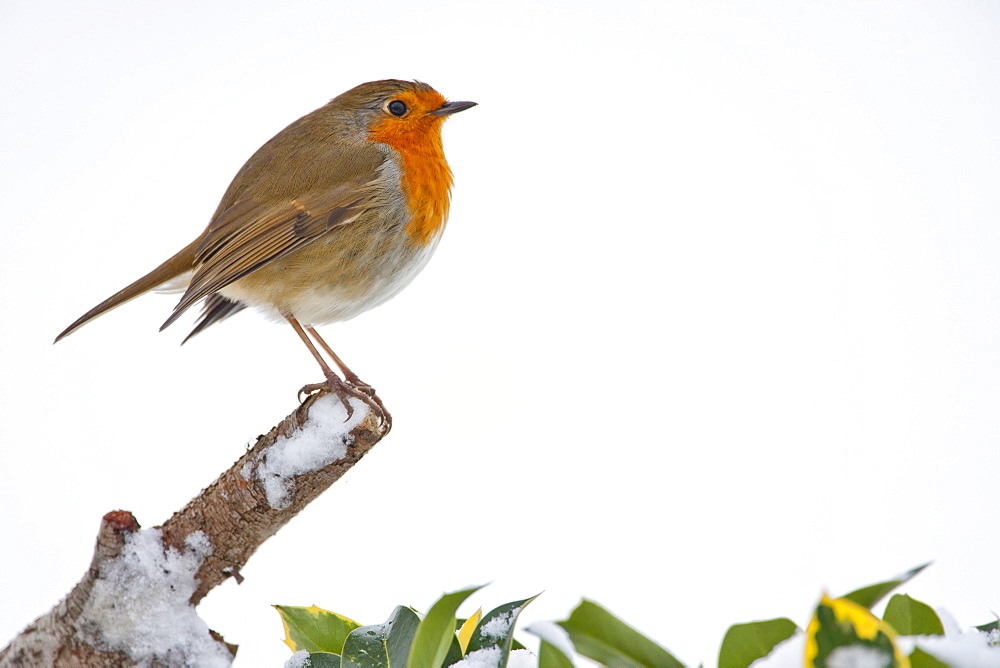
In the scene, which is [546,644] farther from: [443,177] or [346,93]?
[346,93]

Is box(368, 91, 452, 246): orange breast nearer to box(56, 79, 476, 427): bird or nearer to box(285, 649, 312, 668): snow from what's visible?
box(56, 79, 476, 427): bird

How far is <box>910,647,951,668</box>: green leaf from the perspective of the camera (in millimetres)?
913

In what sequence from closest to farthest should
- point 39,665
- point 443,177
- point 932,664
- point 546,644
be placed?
1. point 932,664
2. point 546,644
3. point 39,665
4. point 443,177

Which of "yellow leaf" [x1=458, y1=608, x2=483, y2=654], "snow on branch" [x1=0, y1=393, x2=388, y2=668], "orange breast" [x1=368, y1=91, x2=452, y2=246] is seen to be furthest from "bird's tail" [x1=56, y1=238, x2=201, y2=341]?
"yellow leaf" [x1=458, y1=608, x2=483, y2=654]

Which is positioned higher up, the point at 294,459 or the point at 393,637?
the point at 294,459

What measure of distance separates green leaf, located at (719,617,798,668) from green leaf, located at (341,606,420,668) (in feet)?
1.55

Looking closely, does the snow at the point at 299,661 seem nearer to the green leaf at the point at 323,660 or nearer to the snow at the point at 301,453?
the green leaf at the point at 323,660

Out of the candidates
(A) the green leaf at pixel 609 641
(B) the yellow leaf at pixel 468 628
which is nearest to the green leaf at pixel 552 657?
(A) the green leaf at pixel 609 641

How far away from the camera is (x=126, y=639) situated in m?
1.50

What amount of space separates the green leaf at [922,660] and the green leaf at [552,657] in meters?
0.41

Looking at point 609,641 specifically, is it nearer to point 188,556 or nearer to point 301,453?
point 301,453

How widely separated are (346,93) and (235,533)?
151cm

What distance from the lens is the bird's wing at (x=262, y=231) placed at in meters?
2.13

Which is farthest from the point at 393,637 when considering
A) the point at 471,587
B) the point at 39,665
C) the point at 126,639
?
the point at 39,665
